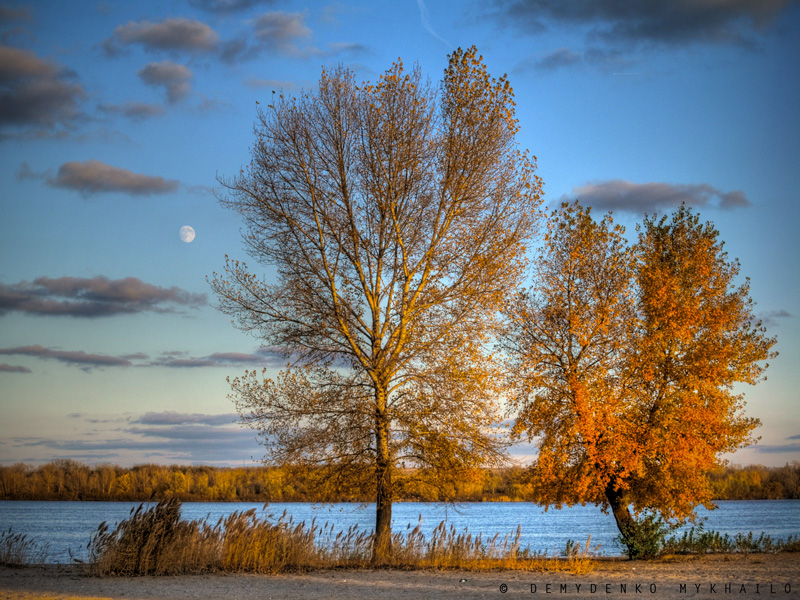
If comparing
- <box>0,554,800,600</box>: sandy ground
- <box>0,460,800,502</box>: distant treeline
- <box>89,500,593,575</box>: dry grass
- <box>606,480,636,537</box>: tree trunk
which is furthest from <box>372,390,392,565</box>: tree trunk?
<box>0,460,800,502</box>: distant treeline

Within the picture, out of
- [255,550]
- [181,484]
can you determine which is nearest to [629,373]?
[255,550]

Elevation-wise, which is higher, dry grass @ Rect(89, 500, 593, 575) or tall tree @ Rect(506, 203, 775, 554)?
tall tree @ Rect(506, 203, 775, 554)

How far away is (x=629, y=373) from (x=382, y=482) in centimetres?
804

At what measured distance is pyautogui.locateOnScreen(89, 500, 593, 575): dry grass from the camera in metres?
16.5

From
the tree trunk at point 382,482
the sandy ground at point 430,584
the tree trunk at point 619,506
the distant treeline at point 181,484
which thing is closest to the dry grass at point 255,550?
the tree trunk at point 382,482

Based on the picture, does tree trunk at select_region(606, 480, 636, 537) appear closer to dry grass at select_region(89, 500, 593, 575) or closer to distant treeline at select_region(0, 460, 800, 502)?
dry grass at select_region(89, 500, 593, 575)

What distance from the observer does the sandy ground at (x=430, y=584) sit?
13477 millimetres

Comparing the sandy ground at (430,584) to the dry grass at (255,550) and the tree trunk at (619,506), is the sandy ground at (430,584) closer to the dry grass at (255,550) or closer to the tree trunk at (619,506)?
the dry grass at (255,550)

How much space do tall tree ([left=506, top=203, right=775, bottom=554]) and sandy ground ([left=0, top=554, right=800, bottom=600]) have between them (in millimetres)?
2843

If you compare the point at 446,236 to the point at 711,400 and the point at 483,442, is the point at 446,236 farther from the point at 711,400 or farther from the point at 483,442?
the point at 711,400

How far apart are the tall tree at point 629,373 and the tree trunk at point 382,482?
15.0 ft

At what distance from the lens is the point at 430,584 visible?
15.2 metres

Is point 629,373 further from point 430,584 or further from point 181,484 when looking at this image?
point 181,484

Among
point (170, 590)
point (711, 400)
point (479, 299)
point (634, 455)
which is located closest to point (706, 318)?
point (711, 400)
